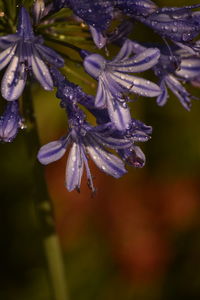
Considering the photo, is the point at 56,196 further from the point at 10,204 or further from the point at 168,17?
the point at 168,17

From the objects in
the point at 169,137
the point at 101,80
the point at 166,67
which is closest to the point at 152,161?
the point at 169,137

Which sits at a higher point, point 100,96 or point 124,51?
point 124,51

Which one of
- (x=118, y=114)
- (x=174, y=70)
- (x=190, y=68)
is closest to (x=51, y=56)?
(x=118, y=114)

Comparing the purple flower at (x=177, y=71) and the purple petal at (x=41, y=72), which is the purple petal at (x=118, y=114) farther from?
the purple flower at (x=177, y=71)

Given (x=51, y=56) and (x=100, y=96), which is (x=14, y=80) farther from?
(x=100, y=96)

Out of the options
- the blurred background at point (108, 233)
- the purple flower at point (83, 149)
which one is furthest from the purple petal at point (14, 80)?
the blurred background at point (108, 233)

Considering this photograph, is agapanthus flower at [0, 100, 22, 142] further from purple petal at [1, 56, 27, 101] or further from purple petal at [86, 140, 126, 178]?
purple petal at [86, 140, 126, 178]
